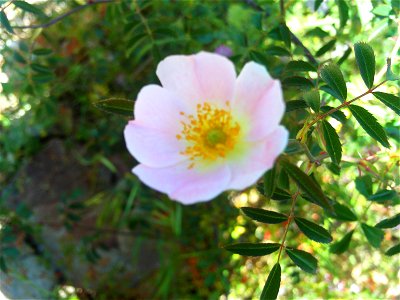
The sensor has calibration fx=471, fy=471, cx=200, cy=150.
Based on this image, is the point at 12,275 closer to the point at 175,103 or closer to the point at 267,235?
the point at 267,235

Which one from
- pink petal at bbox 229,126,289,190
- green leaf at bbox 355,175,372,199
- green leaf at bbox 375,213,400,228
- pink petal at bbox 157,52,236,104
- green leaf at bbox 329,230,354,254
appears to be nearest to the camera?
pink petal at bbox 229,126,289,190

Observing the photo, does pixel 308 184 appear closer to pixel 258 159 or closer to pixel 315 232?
pixel 258 159

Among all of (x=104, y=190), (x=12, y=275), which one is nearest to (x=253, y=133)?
(x=12, y=275)

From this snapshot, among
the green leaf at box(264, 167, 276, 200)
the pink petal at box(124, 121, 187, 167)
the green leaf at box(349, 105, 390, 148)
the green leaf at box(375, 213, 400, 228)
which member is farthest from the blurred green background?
the green leaf at box(264, 167, 276, 200)

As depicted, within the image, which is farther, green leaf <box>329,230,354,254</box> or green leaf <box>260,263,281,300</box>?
green leaf <box>329,230,354,254</box>

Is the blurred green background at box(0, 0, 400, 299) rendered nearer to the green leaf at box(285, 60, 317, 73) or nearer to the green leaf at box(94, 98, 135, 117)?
the green leaf at box(285, 60, 317, 73)

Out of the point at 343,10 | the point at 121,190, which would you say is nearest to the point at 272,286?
the point at 343,10

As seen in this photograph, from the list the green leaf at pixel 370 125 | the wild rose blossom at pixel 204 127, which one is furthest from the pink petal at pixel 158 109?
the green leaf at pixel 370 125
